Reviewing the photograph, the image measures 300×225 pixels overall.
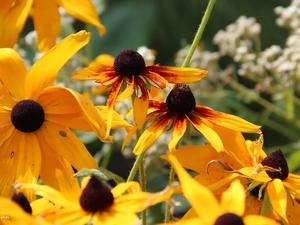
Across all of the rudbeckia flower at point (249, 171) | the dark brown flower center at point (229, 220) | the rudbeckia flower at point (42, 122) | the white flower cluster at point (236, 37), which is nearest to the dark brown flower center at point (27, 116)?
the rudbeckia flower at point (42, 122)

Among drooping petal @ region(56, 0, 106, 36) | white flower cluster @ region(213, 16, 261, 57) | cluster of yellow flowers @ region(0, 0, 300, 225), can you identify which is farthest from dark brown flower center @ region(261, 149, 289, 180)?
white flower cluster @ region(213, 16, 261, 57)

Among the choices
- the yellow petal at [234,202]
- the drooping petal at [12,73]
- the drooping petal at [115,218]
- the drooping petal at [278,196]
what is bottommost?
the drooping petal at [278,196]

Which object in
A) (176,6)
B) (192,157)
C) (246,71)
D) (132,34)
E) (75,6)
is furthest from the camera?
(176,6)

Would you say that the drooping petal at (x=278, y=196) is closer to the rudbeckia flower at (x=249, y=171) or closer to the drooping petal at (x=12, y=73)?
the rudbeckia flower at (x=249, y=171)

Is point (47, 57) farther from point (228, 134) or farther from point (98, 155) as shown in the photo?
point (98, 155)

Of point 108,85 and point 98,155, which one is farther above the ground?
point 108,85

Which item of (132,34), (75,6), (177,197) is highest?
(75,6)

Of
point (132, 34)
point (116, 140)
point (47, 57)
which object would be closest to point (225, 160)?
point (47, 57)
